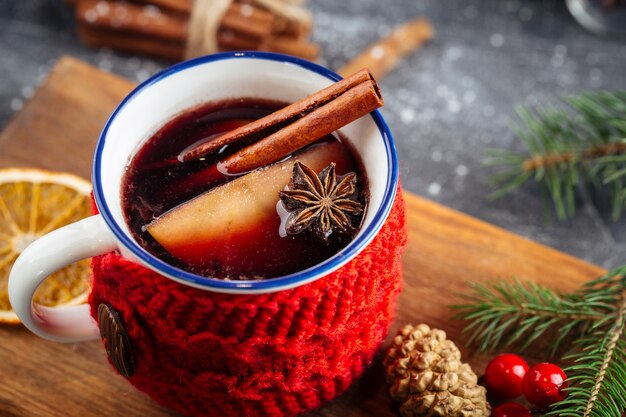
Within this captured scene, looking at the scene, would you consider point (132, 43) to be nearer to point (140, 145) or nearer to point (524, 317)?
point (140, 145)

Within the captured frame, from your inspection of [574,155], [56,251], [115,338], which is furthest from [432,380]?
[574,155]

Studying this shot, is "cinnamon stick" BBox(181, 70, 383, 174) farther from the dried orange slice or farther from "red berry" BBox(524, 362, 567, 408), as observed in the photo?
"red berry" BBox(524, 362, 567, 408)

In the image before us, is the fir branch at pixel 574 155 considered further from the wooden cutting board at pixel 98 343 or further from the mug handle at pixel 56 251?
the mug handle at pixel 56 251

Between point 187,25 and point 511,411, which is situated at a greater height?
point 187,25

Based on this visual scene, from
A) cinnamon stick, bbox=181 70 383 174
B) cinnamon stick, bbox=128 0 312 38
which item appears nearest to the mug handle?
cinnamon stick, bbox=181 70 383 174

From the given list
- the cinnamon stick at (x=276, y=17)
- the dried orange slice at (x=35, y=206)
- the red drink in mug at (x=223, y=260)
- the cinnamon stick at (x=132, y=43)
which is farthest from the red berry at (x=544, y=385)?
the cinnamon stick at (x=132, y=43)
